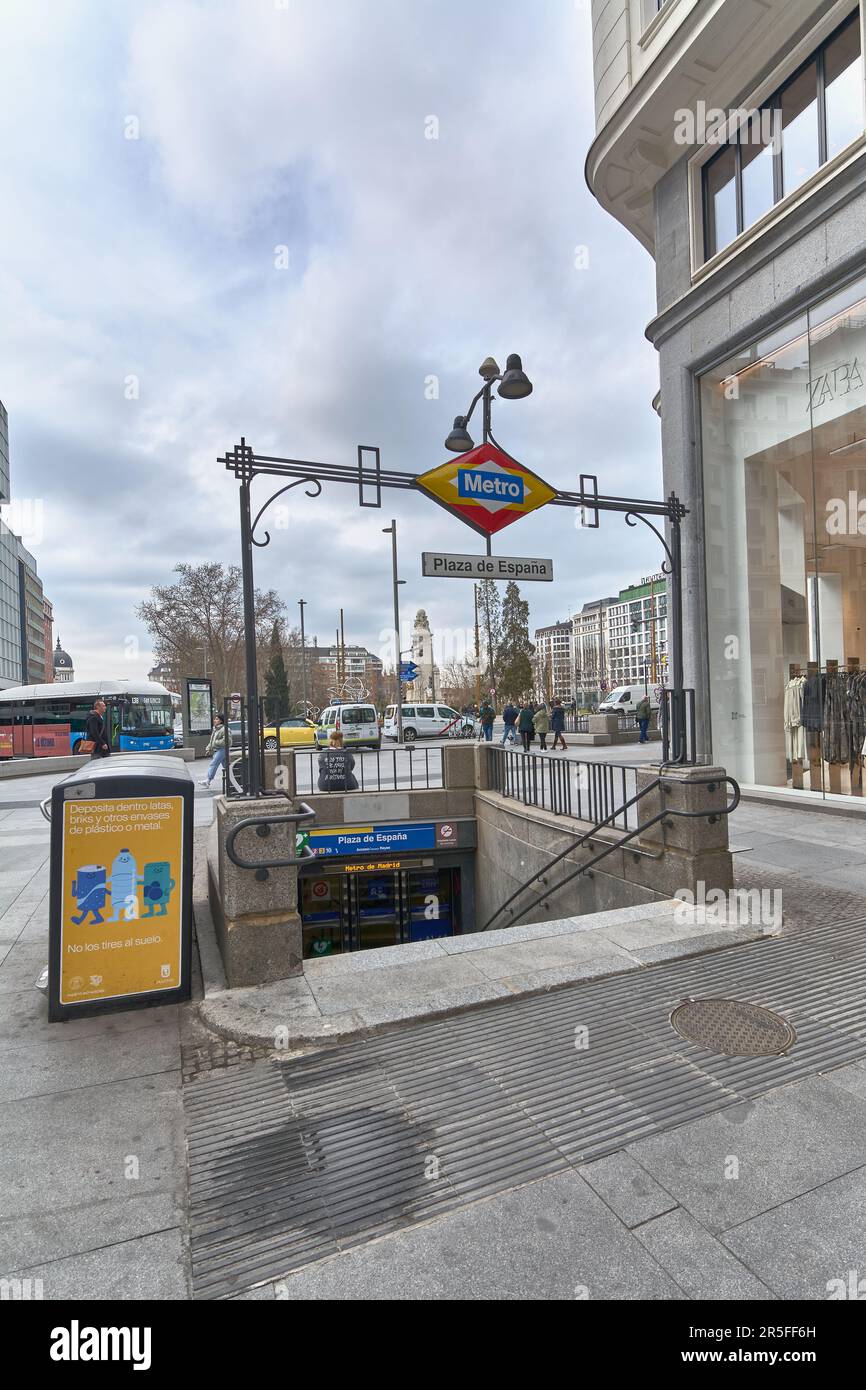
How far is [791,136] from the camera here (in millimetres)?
11039

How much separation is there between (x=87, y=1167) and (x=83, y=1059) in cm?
106

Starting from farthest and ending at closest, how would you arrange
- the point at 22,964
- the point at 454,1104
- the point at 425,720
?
the point at 425,720 → the point at 22,964 → the point at 454,1104

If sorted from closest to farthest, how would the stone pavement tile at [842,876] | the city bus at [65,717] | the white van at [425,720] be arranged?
the stone pavement tile at [842,876] → the city bus at [65,717] → the white van at [425,720]

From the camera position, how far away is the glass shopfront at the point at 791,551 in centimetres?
1103

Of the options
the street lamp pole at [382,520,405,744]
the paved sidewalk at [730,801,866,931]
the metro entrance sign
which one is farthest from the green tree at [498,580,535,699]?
the metro entrance sign

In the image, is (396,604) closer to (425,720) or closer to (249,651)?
(425,720)

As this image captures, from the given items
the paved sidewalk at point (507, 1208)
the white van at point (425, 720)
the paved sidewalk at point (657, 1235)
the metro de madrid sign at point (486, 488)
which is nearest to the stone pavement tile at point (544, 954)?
the paved sidewalk at point (507, 1208)

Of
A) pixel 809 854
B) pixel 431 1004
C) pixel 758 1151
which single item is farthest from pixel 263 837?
pixel 809 854

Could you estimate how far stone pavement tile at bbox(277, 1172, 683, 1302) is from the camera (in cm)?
221

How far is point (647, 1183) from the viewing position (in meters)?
2.71

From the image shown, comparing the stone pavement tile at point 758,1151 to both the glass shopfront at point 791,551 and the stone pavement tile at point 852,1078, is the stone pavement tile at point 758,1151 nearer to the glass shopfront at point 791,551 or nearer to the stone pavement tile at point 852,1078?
the stone pavement tile at point 852,1078

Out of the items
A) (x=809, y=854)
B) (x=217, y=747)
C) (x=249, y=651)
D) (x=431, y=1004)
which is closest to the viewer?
(x=431, y=1004)

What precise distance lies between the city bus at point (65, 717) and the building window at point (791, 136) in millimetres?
24589

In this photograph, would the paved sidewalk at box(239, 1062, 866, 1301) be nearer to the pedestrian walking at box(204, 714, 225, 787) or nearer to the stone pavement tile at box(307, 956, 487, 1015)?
the stone pavement tile at box(307, 956, 487, 1015)
